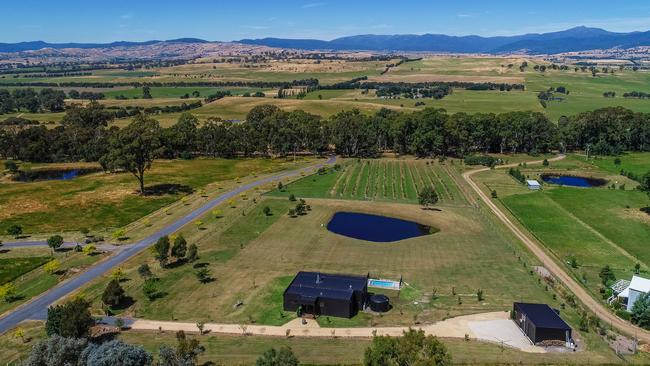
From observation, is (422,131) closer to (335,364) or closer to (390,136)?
(390,136)

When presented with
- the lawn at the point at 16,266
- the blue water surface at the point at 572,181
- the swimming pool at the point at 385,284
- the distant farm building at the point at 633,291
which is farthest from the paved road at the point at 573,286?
the lawn at the point at 16,266

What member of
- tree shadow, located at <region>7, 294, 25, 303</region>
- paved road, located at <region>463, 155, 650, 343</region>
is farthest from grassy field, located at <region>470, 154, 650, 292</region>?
tree shadow, located at <region>7, 294, 25, 303</region>

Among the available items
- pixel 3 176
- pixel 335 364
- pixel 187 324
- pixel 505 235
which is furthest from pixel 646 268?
pixel 3 176

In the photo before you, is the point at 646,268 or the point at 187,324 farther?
the point at 646,268

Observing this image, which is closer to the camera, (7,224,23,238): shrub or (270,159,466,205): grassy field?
(7,224,23,238): shrub

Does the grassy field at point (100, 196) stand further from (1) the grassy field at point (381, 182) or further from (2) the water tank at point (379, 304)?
(2) the water tank at point (379, 304)

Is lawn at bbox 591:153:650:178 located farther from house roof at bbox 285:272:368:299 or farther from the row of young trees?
house roof at bbox 285:272:368:299
